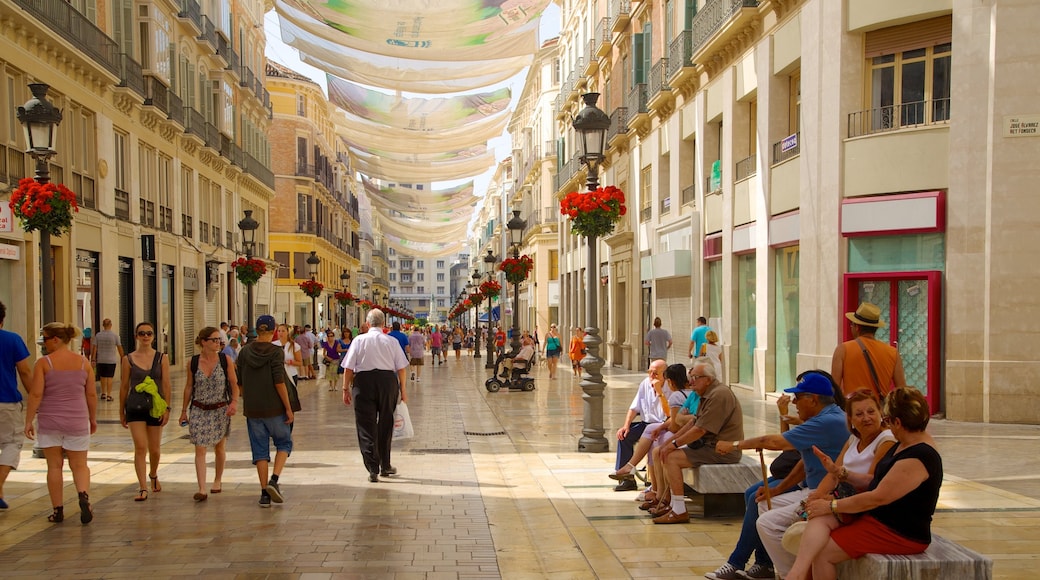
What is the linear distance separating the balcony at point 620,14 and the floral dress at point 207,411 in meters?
24.2

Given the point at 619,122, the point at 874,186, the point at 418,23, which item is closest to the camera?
the point at 874,186

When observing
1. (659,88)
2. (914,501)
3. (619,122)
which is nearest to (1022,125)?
(914,501)

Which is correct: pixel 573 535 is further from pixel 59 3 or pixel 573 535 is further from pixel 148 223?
pixel 148 223

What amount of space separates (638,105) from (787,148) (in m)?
11.5

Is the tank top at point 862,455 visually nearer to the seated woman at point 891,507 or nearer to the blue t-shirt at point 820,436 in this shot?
the seated woman at point 891,507

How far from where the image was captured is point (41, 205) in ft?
38.1

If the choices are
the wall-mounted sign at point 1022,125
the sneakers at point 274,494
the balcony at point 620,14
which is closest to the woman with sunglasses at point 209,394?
the sneakers at point 274,494

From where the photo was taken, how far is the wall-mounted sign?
42.6 ft

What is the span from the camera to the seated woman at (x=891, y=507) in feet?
13.7

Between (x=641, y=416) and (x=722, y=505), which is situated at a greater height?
(x=641, y=416)

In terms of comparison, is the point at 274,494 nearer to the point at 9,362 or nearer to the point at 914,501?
the point at 9,362

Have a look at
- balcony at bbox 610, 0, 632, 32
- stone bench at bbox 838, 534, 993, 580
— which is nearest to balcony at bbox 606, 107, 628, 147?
balcony at bbox 610, 0, 632, 32

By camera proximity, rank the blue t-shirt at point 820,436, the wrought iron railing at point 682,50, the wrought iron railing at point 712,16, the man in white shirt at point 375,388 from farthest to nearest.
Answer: the wrought iron railing at point 682,50, the wrought iron railing at point 712,16, the man in white shirt at point 375,388, the blue t-shirt at point 820,436

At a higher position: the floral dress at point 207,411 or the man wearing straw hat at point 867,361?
the man wearing straw hat at point 867,361
